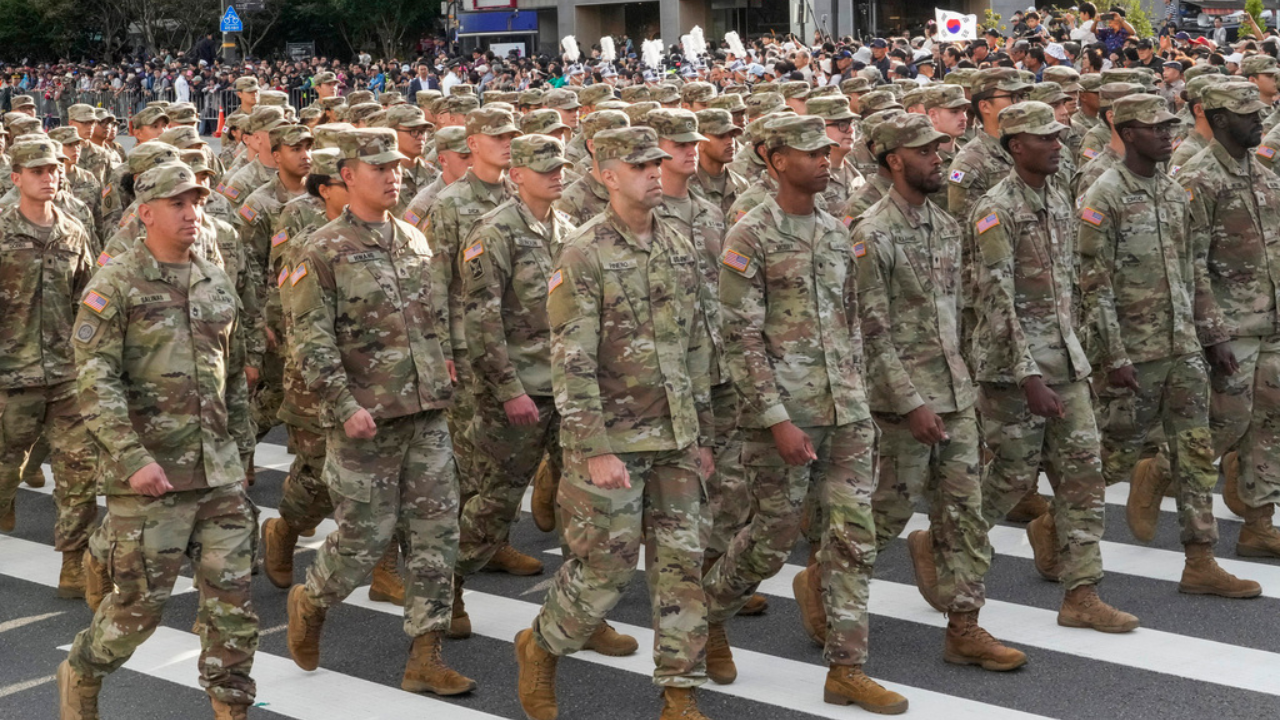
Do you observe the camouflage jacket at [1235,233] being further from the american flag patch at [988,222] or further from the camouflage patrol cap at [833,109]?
the camouflage patrol cap at [833,109]

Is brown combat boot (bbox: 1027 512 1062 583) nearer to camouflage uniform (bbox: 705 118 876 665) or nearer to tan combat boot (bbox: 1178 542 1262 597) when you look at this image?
tan combat boot (bbox: 1178 542 1262 597)

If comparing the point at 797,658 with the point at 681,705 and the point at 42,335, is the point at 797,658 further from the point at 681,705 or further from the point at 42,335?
the point at 42,335

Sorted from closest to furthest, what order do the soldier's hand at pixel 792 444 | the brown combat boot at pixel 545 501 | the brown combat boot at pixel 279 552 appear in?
the soldier's hand at pixel 792 444 < the brown combat boot at pixel 279 552 < the brown combat boot at pixel 545 501

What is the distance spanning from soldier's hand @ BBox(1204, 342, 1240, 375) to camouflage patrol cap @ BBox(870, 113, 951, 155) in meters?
2.27

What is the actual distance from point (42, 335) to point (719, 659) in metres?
4.52

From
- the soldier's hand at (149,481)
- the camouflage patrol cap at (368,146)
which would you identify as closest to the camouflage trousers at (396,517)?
the soldier's hand at (149,481)

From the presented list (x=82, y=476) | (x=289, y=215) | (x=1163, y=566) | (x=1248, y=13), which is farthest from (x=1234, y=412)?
(x=1248, y=13)

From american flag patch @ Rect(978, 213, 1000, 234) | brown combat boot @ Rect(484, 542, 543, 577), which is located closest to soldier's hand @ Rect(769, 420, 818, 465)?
american flag patch @ Rect(978, 213, 1000, 234)

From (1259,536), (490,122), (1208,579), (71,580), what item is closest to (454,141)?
(490,122)

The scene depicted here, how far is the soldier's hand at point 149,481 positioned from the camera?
6.66 meters

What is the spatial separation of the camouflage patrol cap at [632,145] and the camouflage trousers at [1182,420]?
10.3 ft

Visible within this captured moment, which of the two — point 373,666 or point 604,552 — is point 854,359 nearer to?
point 604,552

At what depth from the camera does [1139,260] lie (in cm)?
873

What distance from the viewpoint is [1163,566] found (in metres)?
9.29
